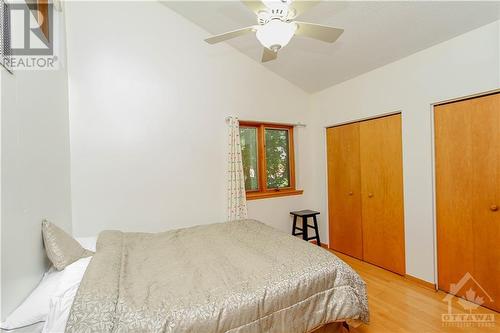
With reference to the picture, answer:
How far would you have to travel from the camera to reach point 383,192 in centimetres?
282

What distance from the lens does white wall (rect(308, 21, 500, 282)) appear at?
2006 millimetres

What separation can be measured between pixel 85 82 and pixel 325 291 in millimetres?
2847

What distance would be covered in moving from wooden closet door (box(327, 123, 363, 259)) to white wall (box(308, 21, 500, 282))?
336 mm

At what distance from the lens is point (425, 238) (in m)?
2.44

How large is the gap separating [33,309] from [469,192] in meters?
3.20

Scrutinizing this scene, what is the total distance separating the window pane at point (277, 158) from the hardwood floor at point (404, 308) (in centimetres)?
162

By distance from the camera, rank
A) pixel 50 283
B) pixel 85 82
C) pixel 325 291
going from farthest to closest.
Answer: pixel 85 82
pixel 325 291
pixel 50 283

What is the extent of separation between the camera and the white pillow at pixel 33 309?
3.62 feet

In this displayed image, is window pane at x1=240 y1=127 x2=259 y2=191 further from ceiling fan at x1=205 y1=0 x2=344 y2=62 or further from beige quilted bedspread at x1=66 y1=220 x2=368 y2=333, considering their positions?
ceiling fan at x1=205 y1=0 x2=344 y2=62

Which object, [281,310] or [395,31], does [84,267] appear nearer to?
[281,310]

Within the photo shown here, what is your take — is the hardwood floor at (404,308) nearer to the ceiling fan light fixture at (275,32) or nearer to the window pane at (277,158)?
the window pane at (277,158)

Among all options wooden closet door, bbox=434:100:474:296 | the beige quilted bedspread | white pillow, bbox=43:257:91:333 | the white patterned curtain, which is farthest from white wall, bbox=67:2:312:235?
wooden closet door, bbox=434:100:474:296

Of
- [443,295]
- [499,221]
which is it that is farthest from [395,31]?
[443,295]

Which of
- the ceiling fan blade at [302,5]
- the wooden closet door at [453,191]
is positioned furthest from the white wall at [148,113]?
the wooden closet door at [453,191]
